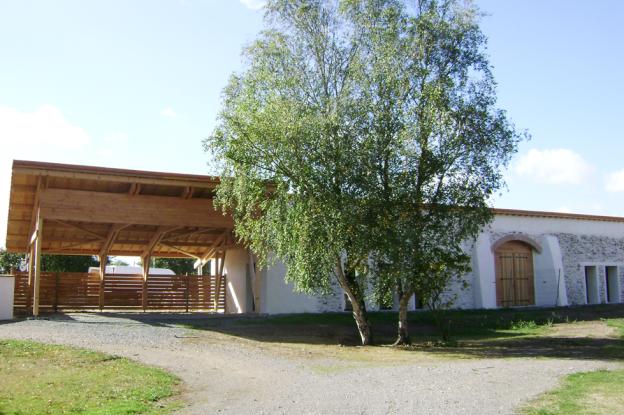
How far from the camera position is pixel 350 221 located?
1434 centimetres

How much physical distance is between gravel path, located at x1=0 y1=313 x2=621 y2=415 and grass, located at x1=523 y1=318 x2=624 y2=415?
0.92 ft

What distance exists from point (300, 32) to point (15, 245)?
62.1ft

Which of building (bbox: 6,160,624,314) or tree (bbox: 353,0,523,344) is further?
building (bbox: 6,160,624,314)

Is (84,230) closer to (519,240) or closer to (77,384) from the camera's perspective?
(77,384)

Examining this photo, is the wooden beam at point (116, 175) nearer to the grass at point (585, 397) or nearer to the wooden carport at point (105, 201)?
the wooden carport at point (105, 201)

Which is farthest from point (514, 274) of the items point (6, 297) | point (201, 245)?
point (6, 297)

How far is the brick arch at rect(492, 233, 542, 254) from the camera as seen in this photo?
26.1m

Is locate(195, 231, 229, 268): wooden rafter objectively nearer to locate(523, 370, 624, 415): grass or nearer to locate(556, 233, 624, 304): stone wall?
locate(556, 233, 624, 304): stone wall

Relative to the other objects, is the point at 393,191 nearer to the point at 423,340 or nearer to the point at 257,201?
the point at 257,201

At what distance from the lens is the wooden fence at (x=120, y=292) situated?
23.4m

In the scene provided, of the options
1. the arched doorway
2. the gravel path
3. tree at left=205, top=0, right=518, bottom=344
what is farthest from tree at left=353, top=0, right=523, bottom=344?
the arched doorway

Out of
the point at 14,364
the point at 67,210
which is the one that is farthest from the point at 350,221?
the point at 67,210

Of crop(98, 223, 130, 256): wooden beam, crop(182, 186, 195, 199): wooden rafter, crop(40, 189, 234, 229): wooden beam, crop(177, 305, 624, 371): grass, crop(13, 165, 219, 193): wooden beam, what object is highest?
crop(13, 165, 219, 193): wooden beam

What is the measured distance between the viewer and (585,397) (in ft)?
28.2
